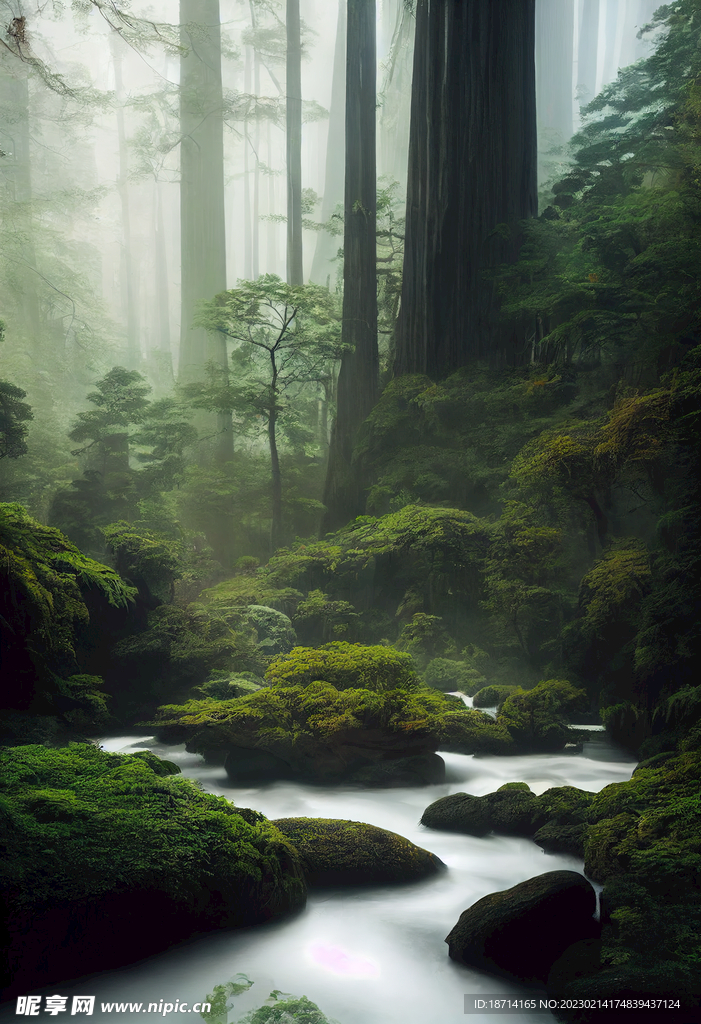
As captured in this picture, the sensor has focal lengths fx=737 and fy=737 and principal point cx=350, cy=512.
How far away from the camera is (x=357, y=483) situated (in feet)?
33.6

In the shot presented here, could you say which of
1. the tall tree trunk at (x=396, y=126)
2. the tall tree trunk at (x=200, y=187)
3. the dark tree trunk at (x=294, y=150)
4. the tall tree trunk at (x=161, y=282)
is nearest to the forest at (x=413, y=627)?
the dark tree trunk at (x=294, y=150)

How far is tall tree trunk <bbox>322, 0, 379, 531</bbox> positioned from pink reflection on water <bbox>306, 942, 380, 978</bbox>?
307 inches

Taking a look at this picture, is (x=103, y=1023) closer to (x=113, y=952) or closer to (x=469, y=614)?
(x=113, y=952)

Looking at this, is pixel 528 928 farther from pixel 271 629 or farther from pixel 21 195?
pixel 21 195

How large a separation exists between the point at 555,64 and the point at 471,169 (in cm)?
2450

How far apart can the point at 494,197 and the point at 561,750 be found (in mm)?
7790

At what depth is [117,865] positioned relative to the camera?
10.3 feet

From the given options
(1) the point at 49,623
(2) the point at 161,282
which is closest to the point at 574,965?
(1) the point at 49,623

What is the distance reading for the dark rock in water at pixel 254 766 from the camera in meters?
5.02

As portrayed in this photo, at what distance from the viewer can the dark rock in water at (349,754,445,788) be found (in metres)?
4.98

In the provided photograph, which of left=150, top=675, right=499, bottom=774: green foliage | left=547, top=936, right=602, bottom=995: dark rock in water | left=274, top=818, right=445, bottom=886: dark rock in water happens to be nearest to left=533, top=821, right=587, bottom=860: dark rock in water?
Result: left=274, top=818, right=445, bottom=886: dark rock in water

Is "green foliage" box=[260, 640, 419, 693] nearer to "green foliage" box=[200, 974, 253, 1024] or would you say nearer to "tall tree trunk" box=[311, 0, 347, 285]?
"green foliage" box=[200, 974, 253, 1024]

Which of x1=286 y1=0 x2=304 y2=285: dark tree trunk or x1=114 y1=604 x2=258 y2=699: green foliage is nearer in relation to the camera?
x1=114 y1=604 x2=258 y2=699: green foliage

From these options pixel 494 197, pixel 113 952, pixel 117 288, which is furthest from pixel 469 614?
pixel 117 288
